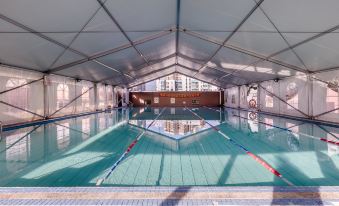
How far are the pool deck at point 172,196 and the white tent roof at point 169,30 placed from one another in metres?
4.91

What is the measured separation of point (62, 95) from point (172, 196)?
50.3ft

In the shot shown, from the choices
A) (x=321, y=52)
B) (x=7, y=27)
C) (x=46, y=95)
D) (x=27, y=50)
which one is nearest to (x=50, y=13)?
(x=7, y=27)

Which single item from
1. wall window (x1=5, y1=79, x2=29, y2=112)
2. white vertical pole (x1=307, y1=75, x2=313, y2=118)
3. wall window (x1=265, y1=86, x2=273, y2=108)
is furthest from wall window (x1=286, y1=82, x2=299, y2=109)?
wall window (x1=5, y1=79, x2=29, y2=112)

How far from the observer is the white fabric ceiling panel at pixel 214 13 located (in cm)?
654

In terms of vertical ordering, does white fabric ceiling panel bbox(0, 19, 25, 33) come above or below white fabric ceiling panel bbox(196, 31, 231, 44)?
below

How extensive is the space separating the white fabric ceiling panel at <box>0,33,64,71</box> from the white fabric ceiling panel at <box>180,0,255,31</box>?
592cm

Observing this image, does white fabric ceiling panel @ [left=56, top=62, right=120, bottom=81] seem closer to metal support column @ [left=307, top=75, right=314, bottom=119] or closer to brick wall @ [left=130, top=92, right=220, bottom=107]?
metal support column @ [left=307, top=75, right=314, bottom=119]

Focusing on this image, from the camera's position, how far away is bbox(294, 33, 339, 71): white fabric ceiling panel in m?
7.26

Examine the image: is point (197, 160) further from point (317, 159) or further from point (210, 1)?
point (210, 1)

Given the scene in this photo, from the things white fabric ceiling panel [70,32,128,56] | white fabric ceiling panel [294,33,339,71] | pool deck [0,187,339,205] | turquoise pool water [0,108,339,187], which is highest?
white fabric ceiling panel [70,32,128,56]

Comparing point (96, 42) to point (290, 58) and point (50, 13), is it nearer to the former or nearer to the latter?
point (50, 13)

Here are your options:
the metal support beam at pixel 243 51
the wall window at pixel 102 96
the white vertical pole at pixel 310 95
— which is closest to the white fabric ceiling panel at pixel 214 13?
the metal support beam at pixel 243 51

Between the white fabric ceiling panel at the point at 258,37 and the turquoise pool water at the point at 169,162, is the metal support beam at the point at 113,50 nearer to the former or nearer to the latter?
the white fabric ceiling panel at the point at 258,37

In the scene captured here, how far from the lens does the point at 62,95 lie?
15523mm
